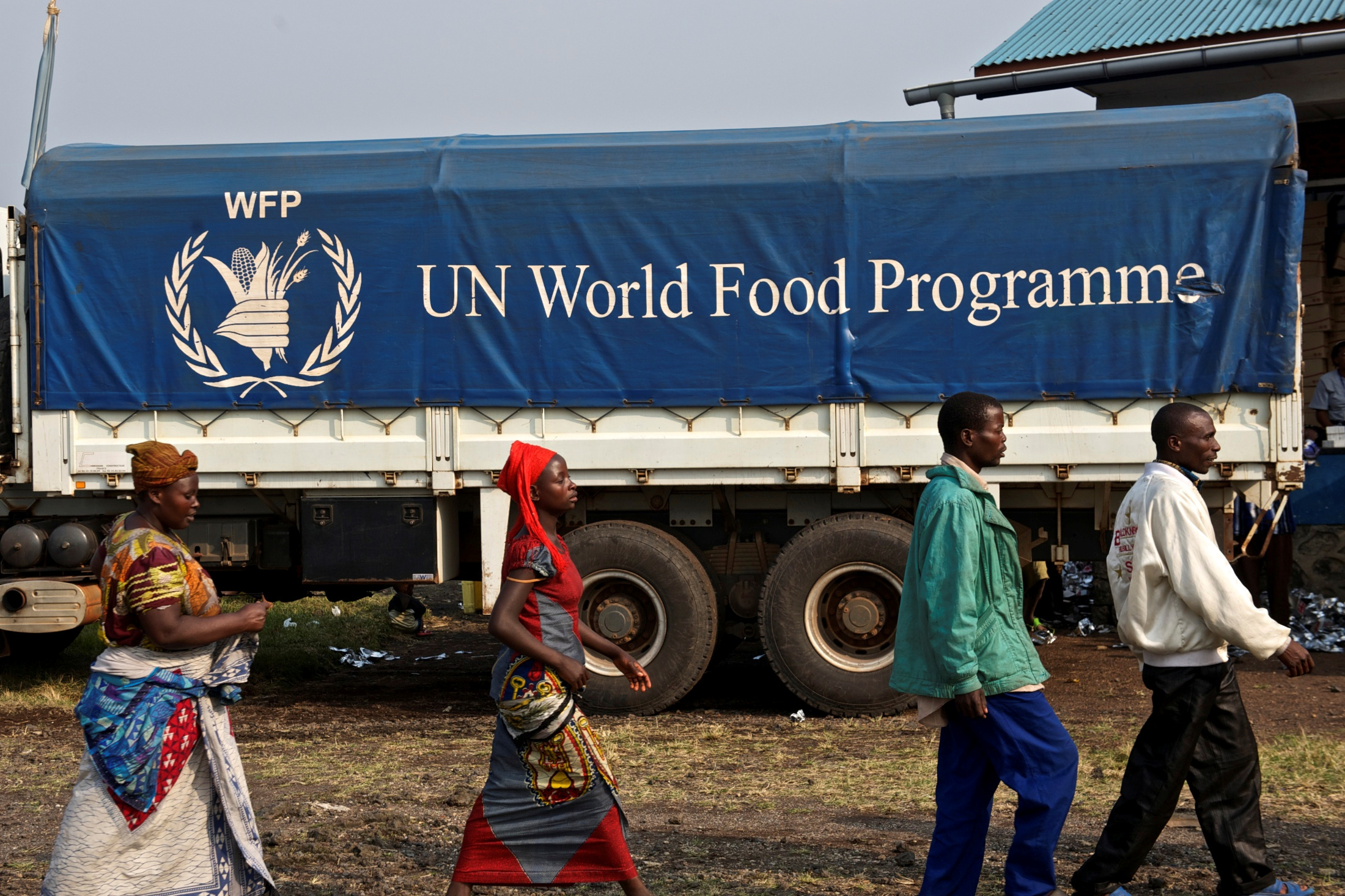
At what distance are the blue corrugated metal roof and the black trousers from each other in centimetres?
845

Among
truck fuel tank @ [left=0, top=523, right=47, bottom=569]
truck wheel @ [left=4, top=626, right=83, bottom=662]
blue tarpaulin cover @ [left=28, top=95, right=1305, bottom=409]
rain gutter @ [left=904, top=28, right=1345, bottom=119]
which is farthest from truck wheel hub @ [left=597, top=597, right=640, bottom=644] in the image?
rain gutter @ [left=904, top=28, right=1345, bottom=119]

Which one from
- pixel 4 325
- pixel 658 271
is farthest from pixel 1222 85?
pixel 4 325

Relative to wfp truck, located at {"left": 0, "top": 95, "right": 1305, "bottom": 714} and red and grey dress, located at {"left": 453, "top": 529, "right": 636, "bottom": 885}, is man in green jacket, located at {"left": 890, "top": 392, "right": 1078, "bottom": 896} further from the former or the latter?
wfp truck, located at {"left": 0, "top": 95, "right": 1305, "bottom": 714}

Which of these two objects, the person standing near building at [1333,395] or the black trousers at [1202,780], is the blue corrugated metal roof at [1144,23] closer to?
the person standing near building at [1333,395]

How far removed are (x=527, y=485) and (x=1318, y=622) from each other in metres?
8.45

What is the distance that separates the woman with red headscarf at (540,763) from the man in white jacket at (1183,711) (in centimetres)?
155

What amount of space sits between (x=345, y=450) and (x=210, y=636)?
14.3 feet

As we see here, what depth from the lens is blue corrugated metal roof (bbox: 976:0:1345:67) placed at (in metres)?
11.0

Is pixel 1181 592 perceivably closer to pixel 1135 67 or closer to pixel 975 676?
pixel 975 676

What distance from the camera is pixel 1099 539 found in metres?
8.03

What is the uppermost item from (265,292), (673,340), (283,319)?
(265,292)

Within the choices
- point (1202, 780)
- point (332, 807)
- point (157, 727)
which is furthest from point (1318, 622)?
point (157, 727)

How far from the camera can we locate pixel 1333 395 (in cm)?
1020

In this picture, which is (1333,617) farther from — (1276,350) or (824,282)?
(824,282)
